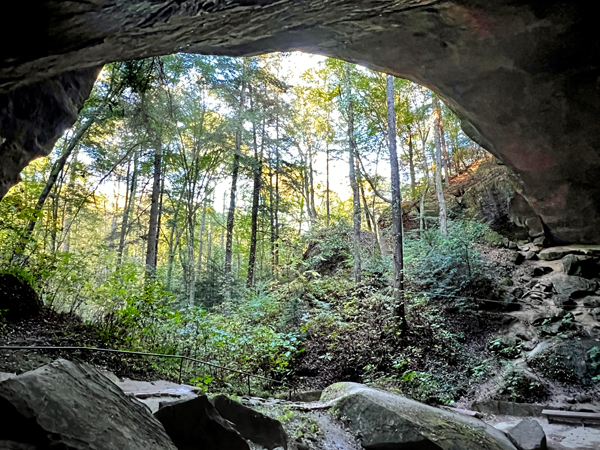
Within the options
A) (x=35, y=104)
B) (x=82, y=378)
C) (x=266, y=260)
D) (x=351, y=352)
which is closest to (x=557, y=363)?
(x=351, y=352)

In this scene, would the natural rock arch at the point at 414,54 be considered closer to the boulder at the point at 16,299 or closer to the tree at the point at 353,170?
the boulder at the point at 16,299

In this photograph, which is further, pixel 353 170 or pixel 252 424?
pixel 353 170

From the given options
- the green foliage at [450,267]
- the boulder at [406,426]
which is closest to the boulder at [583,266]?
the green foliage at [450,267]

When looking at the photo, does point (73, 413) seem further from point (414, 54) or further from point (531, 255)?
point (531, 255)

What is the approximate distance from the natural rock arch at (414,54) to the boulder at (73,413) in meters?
2.45

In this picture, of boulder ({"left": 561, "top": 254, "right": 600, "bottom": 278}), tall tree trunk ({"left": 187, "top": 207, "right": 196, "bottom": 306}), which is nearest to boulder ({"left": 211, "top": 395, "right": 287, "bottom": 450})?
tall tree trunk ({"left": 187, "top": 207, "right": 196, "bottom": 306})

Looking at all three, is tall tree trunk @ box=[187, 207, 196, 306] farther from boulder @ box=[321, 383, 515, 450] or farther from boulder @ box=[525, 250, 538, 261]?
boulder @ box=[525, 250, 538, 261]

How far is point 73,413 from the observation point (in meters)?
1.85

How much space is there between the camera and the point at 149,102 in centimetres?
888

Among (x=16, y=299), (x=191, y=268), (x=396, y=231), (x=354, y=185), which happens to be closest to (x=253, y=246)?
(x=191, y=268)

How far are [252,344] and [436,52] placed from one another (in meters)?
6.80

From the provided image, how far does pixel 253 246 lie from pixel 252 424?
12267 mm

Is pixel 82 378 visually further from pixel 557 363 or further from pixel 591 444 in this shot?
pixel 557 363

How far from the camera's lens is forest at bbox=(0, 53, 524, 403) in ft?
20.6
